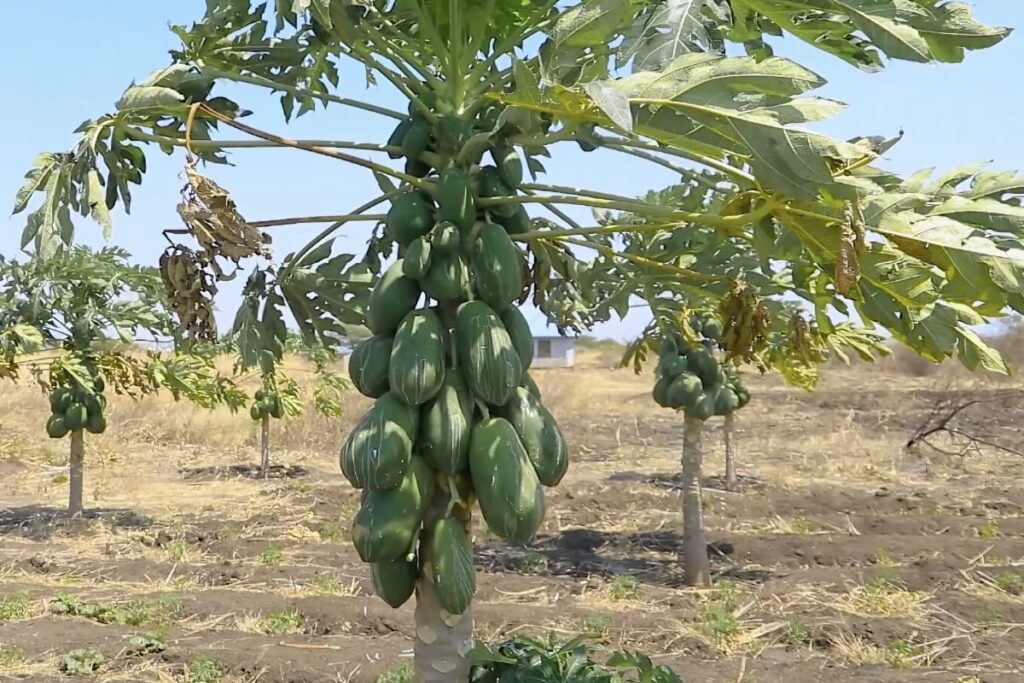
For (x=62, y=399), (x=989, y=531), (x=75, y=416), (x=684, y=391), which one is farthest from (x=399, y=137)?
(x=989, y=531)

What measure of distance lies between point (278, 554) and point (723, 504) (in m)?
5.17

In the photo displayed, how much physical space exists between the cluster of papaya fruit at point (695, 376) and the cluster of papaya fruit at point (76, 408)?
5557 mm

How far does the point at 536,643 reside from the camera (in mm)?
2854

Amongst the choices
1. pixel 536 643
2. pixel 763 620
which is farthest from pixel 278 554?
pixel 536 643

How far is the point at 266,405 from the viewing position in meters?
14.2

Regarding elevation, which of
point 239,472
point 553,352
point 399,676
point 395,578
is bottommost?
point 239,472

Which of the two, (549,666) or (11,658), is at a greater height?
(549,666)

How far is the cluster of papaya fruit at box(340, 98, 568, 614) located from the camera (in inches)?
88.7

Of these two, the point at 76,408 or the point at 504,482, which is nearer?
the point at 504,482

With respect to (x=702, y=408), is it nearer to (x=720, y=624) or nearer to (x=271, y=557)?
(x=720, y=624)

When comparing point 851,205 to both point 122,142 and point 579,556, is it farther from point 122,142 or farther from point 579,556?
point 579,556

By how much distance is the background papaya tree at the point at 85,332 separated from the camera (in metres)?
8.89

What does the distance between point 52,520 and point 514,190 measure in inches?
364

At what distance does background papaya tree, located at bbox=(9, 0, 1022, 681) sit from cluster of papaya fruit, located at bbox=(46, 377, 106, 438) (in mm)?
7461
